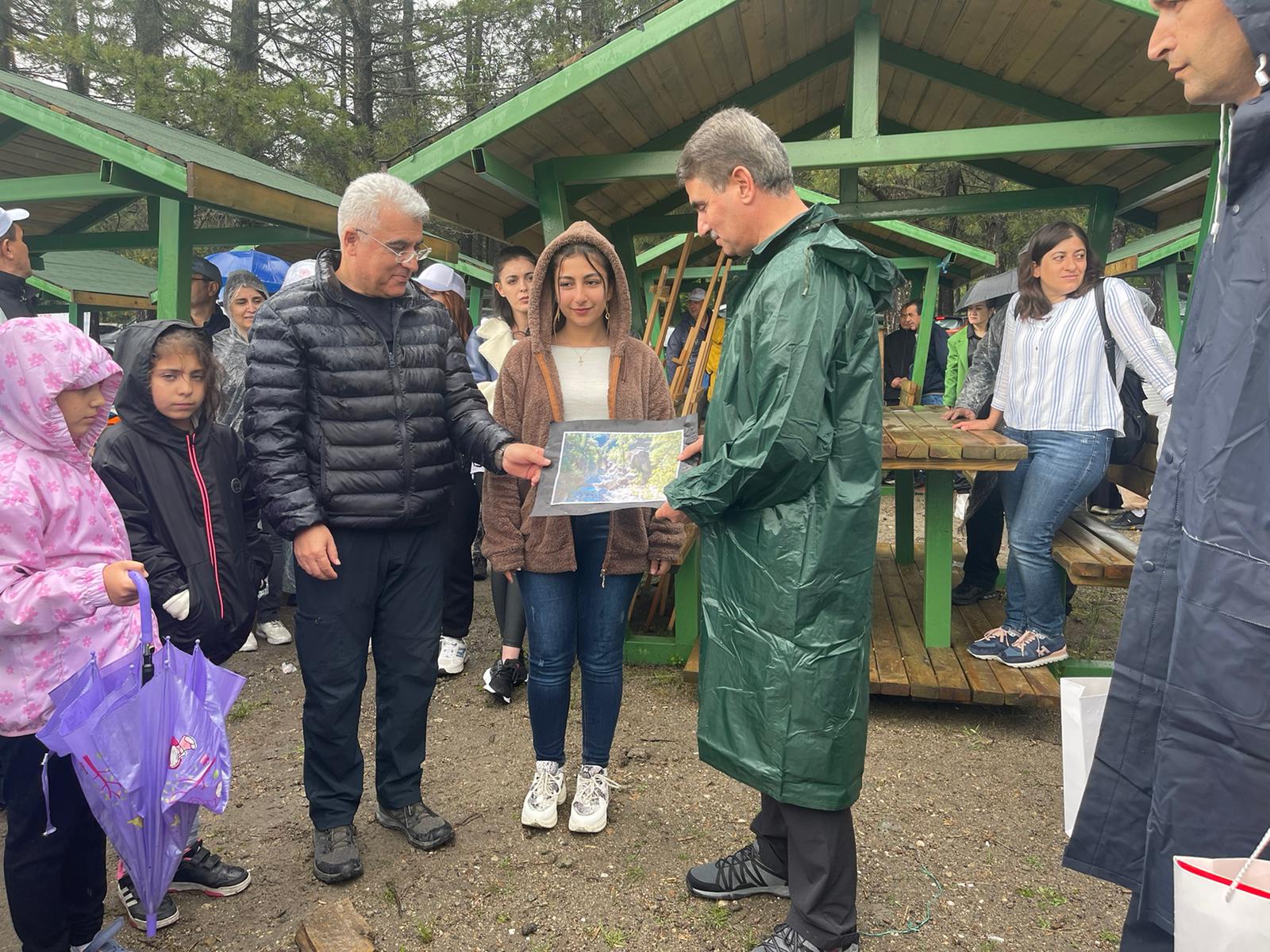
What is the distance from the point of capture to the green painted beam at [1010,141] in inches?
170

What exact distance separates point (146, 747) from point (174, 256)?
14.1 feet

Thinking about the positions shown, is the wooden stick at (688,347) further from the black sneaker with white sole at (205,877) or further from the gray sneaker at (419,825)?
the black sneaker with white sole at (205,877)

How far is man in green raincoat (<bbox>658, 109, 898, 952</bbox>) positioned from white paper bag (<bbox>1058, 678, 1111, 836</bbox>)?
0.54m

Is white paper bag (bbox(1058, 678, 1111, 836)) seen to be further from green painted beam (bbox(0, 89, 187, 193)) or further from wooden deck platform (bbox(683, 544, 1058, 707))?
green painted beam (bbox(0, 89, 187, 193))

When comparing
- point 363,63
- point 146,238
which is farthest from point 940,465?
point 363,63

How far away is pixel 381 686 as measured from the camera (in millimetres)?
2793

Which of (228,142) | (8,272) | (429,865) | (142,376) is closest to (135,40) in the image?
(228,142)

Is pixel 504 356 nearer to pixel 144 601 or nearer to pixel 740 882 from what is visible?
pixel 144 601

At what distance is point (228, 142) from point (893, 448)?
1254 centimetres

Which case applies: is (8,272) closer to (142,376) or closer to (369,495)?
(142,376)

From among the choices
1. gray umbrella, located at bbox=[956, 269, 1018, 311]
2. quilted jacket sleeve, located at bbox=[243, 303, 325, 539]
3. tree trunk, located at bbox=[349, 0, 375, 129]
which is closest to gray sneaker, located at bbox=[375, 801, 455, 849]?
quilted jacket sleeve, located at bbox=[243, 303, 325, 539]

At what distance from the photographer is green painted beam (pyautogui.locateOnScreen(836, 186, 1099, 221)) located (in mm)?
5867

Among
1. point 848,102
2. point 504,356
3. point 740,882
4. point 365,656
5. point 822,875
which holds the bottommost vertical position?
point 740,882

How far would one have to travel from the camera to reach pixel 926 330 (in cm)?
1131
